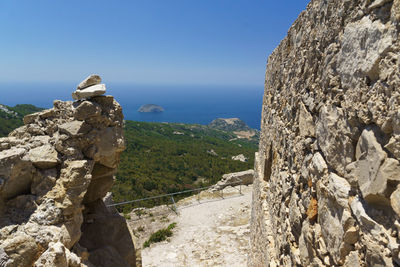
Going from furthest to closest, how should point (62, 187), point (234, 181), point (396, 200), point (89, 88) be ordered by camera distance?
point (234, 181)
point (89, 88)
point (62, 187)
point (396, 200)

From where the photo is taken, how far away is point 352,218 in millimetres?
1913

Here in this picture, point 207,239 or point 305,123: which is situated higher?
point 305,123

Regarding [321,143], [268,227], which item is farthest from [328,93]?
[268,227]

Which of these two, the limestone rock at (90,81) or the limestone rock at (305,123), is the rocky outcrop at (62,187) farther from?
the limestone rock at (305,123)

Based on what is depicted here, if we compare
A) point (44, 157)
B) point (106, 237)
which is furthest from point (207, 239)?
point (44, 157)

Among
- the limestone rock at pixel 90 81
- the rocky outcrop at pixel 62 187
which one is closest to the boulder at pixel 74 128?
the rocky outcrop at pixel 62 187

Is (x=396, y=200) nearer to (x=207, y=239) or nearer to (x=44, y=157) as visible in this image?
(x=44, y=157)

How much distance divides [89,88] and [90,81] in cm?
26

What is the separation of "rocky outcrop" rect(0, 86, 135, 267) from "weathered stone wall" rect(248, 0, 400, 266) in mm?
3395

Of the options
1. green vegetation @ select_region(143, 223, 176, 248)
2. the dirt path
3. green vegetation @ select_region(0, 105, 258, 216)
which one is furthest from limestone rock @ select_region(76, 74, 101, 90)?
green vegetation @ select_region(0, 105, 258, 216)

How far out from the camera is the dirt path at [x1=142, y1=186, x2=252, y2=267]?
30.3ft

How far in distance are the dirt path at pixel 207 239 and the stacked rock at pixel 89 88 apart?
22.7 ft

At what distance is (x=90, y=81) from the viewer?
17.5ft

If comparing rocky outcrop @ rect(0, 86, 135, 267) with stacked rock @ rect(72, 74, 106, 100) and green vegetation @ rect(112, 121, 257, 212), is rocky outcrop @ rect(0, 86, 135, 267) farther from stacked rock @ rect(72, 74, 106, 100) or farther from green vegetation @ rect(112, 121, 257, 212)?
green vegetation @ rect(112, 121, 257, 212)
